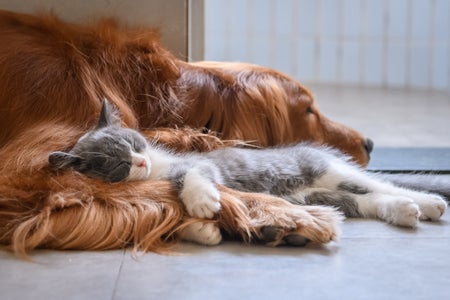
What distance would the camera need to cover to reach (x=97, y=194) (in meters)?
2.00

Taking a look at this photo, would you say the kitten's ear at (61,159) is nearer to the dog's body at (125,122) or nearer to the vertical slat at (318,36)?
the dog's body at (125,122)

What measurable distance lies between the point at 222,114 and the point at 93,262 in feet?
2.69

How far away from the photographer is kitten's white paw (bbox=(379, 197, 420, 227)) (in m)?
2.09

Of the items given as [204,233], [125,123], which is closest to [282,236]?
[204,233]

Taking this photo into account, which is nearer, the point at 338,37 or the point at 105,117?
the point at 105,117

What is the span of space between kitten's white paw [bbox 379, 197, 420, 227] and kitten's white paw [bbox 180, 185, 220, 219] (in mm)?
484

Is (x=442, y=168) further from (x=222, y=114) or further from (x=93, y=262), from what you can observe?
(x=93, y=262)

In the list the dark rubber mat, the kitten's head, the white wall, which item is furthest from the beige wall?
the white wall

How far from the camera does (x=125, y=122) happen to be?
231 cm

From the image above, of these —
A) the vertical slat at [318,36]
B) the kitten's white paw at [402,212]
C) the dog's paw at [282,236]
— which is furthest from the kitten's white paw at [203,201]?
the vertical slat at [318,36]

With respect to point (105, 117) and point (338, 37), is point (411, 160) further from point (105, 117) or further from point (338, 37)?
point (338, 37)

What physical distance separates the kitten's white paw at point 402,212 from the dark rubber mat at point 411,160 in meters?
0.81

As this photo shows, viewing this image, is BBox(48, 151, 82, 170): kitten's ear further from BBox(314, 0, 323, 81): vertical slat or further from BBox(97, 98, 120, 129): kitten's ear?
BBox(314, 0, 323, 81): vertical slat

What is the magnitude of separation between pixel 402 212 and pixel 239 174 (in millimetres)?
451
